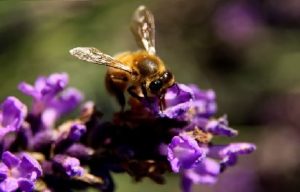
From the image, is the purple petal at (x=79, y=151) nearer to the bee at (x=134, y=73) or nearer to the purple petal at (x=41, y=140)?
the purple petal at (x=41, y=140)

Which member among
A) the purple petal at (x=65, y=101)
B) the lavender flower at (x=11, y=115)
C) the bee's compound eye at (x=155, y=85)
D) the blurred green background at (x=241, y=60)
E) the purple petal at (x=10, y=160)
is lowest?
the blurred green background at (x=241, y=60)

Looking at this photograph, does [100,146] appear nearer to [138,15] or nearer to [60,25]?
[138,15]

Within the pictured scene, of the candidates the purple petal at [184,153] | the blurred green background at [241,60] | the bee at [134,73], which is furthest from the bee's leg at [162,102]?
the blurred green background at [241,60]

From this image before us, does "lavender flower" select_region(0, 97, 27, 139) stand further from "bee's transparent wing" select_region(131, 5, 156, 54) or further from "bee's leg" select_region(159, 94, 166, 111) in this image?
"bee's transparent wing" select_region(131, 5, 156, 54)

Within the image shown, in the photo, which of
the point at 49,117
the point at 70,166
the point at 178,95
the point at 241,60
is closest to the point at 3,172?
the point at 70,166

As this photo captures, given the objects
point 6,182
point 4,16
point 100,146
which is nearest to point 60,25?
point 4,16

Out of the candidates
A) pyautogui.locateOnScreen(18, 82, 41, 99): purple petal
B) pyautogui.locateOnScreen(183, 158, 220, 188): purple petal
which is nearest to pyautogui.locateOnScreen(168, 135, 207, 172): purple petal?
pyautogui.locateOnScreen(183, 158, 220, 188): purple petal
